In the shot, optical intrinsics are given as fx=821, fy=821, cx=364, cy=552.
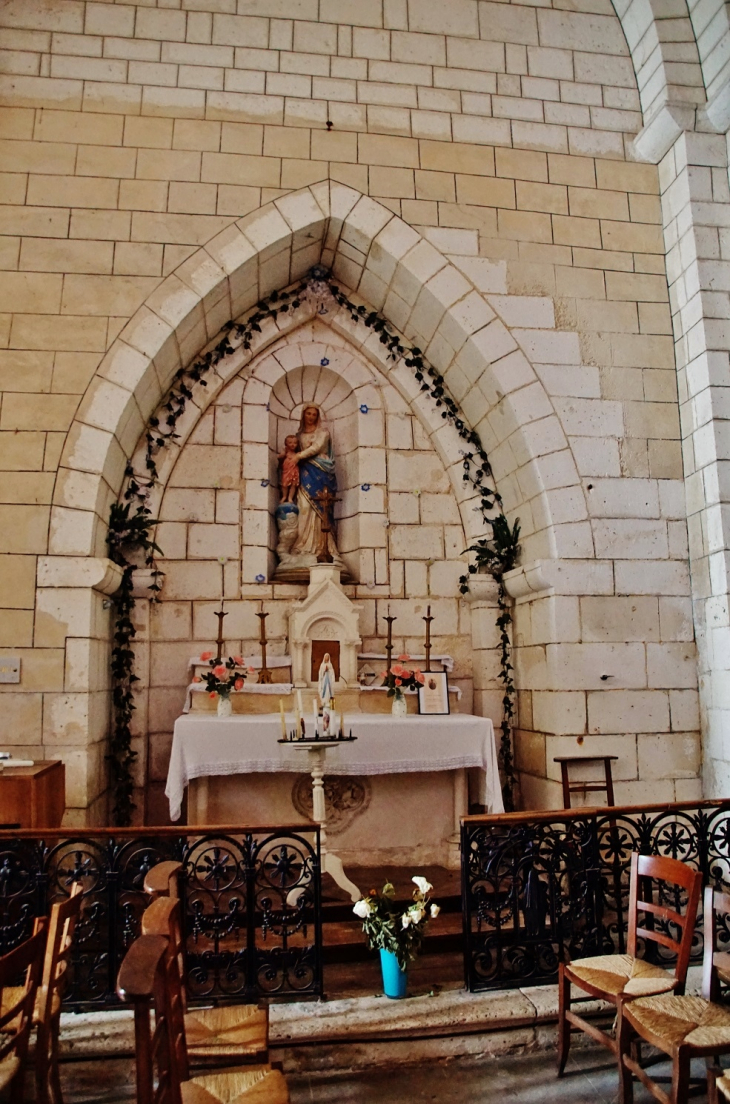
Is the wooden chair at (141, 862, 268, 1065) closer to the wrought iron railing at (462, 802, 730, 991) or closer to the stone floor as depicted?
the stone floor

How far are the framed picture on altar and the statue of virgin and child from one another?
114 centimetres

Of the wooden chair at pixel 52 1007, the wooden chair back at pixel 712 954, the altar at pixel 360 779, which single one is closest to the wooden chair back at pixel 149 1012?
the wooden chair at pixel 52 1007

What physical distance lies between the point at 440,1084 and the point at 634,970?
2.58ft

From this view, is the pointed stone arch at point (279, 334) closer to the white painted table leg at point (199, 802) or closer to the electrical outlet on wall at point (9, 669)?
the electrical outlet on wall at point (9, 669)

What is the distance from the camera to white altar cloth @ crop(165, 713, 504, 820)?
4684mm

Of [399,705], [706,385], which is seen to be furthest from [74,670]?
[706,385]

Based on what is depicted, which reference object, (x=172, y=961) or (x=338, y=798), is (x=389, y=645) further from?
(x=172, y=961)

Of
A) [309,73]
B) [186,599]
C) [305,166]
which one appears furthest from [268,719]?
[309,73]

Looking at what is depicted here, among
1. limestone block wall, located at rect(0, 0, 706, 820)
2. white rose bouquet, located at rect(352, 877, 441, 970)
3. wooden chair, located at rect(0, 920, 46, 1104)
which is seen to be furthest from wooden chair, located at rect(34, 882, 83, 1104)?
limestone block wall, located at rect(0, 0, 706, 820)

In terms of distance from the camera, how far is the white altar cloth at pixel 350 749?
4684 millimetres

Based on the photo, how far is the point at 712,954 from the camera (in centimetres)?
270

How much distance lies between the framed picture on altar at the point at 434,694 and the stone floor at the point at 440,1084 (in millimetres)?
2527

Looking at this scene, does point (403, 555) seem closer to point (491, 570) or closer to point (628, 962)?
point (491, 570)

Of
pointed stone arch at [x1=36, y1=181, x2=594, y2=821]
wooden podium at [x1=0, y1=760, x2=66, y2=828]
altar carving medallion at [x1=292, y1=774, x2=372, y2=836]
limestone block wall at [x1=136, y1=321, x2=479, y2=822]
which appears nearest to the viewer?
wooden podium at [x1=0, y1=760, x2=66, y2=828]
